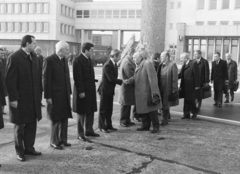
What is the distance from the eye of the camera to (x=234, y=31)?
42.7m

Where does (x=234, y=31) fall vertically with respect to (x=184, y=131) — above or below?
above

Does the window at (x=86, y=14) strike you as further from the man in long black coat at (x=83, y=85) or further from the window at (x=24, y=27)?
the man in long black coat at (x=83, y=85)

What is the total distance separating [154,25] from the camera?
929 cm

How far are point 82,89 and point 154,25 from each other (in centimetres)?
422

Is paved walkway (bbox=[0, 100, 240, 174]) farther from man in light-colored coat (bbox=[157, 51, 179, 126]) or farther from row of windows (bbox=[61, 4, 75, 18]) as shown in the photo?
row of windows (bbox=[61, 4, 75, 18])

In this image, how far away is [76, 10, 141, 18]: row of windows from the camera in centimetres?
6212

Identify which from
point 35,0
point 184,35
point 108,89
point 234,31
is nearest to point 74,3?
point 35,0

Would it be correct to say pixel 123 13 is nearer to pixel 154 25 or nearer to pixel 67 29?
pixel 67 29

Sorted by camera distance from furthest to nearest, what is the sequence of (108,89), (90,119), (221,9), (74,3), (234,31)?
(74,3)
(221,9)
(234,31)
(108,89)
(90,119)

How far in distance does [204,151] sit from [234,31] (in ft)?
133

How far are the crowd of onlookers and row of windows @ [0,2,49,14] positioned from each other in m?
54.1

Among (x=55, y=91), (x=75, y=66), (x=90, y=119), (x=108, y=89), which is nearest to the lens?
(x=55, y=91)

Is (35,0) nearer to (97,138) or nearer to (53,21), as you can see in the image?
(53,21)

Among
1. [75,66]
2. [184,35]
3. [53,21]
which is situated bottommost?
[75,66]
